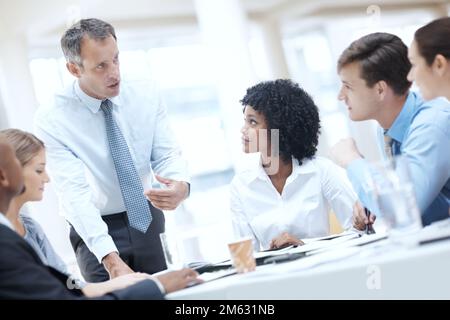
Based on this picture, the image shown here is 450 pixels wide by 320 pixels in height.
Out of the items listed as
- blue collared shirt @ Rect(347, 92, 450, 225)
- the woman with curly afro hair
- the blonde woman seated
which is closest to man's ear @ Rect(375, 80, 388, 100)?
blue collared shirt @ Rect(347, 92, 450, 225)

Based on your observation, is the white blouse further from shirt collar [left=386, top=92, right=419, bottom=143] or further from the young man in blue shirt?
shirt collar [left=386, top=92, right=419, bottom=143]

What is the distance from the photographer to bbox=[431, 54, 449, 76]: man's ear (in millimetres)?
1308

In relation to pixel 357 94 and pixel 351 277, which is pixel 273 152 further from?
pixel 351 277

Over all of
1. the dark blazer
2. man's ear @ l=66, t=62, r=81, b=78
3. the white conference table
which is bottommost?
the white conference table

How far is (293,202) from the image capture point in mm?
1910

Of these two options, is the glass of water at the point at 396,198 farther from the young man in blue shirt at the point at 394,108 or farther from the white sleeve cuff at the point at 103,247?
the white sleeve cuff at the point at 103,247

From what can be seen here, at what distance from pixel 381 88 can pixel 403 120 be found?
0.36 ft

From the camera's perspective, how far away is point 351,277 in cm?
100

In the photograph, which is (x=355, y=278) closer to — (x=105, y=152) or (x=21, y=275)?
(x=21, y=275)

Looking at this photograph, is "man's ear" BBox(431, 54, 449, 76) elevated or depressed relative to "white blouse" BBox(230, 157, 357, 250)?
elevated

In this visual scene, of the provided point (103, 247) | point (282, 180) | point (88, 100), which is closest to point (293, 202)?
point (282, 180)

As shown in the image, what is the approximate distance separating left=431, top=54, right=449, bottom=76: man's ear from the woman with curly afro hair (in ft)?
2.21
